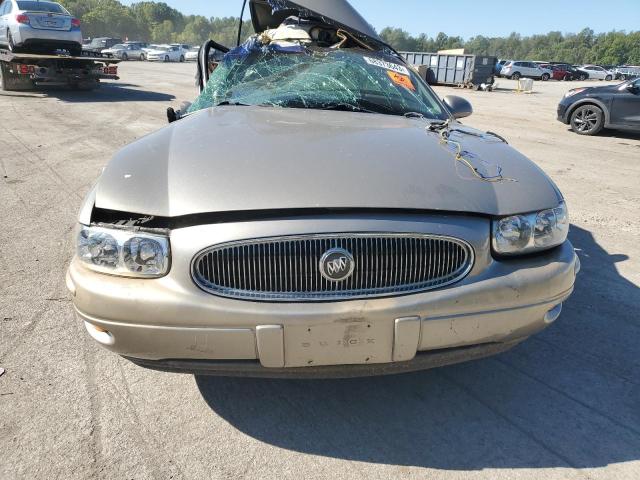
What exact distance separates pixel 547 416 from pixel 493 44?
17236cm

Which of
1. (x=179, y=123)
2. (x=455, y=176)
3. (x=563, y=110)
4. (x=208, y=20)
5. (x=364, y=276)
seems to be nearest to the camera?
(x=364, y=276)

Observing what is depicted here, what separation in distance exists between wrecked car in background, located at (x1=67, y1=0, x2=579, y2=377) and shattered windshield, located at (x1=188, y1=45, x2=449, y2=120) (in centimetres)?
111

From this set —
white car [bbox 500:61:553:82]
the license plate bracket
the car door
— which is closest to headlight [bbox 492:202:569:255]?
the license plate bracket

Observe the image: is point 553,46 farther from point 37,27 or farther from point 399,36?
point 37,27

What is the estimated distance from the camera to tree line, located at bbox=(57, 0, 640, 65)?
3890 inches

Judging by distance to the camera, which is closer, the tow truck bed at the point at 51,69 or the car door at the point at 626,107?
the car door at the point at 626,107

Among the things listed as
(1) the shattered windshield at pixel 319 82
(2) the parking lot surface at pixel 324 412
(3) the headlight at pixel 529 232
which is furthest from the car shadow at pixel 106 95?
(3) the headlight at pixel 529 232

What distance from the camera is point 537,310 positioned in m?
2.07

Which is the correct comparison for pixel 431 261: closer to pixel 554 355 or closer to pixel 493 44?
pixel 554 355

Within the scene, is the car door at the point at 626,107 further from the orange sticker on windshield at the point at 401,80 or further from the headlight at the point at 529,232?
the headlight at the point at 529,232

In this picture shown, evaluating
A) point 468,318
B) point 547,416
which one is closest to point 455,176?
point 468,318

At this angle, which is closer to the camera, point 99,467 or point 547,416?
point 99,467

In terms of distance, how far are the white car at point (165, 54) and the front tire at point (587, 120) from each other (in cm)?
4259

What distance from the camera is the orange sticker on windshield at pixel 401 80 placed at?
3.57m
